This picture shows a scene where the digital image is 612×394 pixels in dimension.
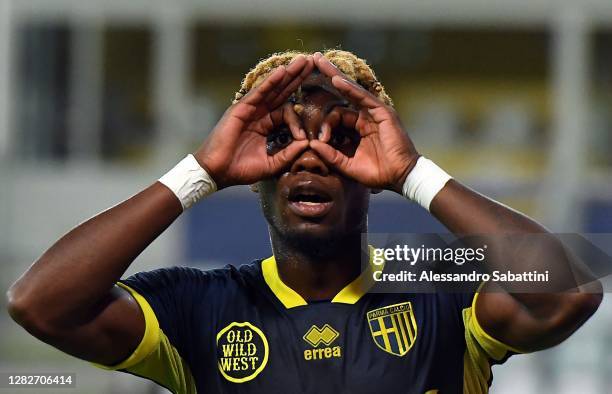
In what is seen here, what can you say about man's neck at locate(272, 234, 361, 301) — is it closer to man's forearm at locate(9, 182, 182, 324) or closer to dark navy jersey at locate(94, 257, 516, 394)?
dark navy jersey at locate(94, 257, 516, 394)

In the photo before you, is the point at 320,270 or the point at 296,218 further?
the point at 320,270

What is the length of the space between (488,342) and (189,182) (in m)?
0.96

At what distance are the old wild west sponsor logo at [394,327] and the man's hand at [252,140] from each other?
1.74 feet

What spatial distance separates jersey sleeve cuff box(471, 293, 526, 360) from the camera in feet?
10.5

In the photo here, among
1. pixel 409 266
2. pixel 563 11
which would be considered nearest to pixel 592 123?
pixel 563 11

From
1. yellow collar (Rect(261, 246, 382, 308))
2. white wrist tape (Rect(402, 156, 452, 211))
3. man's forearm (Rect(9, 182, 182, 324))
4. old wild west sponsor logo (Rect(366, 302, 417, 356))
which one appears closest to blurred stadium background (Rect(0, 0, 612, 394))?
yellow collar (Rect(261, 246, 382, 308))

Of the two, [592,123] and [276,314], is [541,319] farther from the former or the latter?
[592,123]

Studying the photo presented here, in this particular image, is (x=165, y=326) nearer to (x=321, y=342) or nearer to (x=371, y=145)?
(x=321, y=342)

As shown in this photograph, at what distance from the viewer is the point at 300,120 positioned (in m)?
3.31

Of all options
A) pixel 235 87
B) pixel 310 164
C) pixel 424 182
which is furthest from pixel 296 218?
pixel 235 87

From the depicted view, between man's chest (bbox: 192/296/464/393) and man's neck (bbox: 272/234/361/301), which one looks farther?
man's neck (bbox: 272/234/361/301)

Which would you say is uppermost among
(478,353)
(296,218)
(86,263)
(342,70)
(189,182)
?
(342,70)

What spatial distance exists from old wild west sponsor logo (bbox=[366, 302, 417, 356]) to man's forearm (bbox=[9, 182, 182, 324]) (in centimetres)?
69

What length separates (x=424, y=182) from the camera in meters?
3.22
